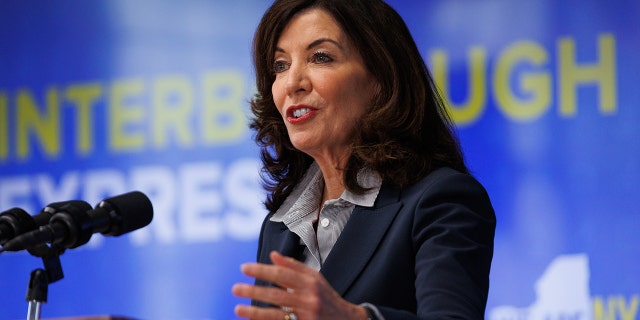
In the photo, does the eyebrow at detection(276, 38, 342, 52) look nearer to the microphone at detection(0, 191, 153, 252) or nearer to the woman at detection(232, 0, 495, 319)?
the woman at detection(232, 0, 495, 319)

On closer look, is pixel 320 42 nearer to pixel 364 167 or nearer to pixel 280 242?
pixel 364 167

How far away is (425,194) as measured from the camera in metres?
2.15

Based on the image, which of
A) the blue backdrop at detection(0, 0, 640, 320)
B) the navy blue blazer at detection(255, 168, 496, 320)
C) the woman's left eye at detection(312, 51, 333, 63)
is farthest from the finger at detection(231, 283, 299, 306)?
the blue backdrop at detection(0, 0, 640, 320)

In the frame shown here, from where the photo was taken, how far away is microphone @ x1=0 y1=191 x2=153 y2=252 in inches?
69.5

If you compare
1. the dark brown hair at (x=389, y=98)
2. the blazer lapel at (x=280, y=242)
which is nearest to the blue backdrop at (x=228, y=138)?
the dark brown hair at (x=389, y=98)

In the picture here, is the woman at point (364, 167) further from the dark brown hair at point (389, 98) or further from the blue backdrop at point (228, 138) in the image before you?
the blue backdrop at point (228, 138)

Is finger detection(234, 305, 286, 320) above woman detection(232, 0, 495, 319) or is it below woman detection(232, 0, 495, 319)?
below

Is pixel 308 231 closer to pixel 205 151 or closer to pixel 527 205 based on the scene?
pixel 527 205

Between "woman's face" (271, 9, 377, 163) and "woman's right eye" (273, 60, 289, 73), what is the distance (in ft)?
0.18

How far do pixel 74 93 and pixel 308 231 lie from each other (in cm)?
247

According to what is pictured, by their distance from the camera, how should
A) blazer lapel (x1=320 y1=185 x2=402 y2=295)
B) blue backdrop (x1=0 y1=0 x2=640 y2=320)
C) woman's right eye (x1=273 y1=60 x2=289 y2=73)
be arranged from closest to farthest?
blazer lapel (x1=320 y1=185 x2=402 y2=295)
woman's right eye (x1=273 y1=60 x2=289 y2=73)
blue backdrop (x1=0 y1=0 x2=640 y2=320)

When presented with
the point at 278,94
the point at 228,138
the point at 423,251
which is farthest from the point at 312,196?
the point at 228,138

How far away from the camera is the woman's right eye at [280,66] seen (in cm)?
254

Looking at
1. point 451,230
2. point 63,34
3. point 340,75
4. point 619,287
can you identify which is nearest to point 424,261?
point 451,230
